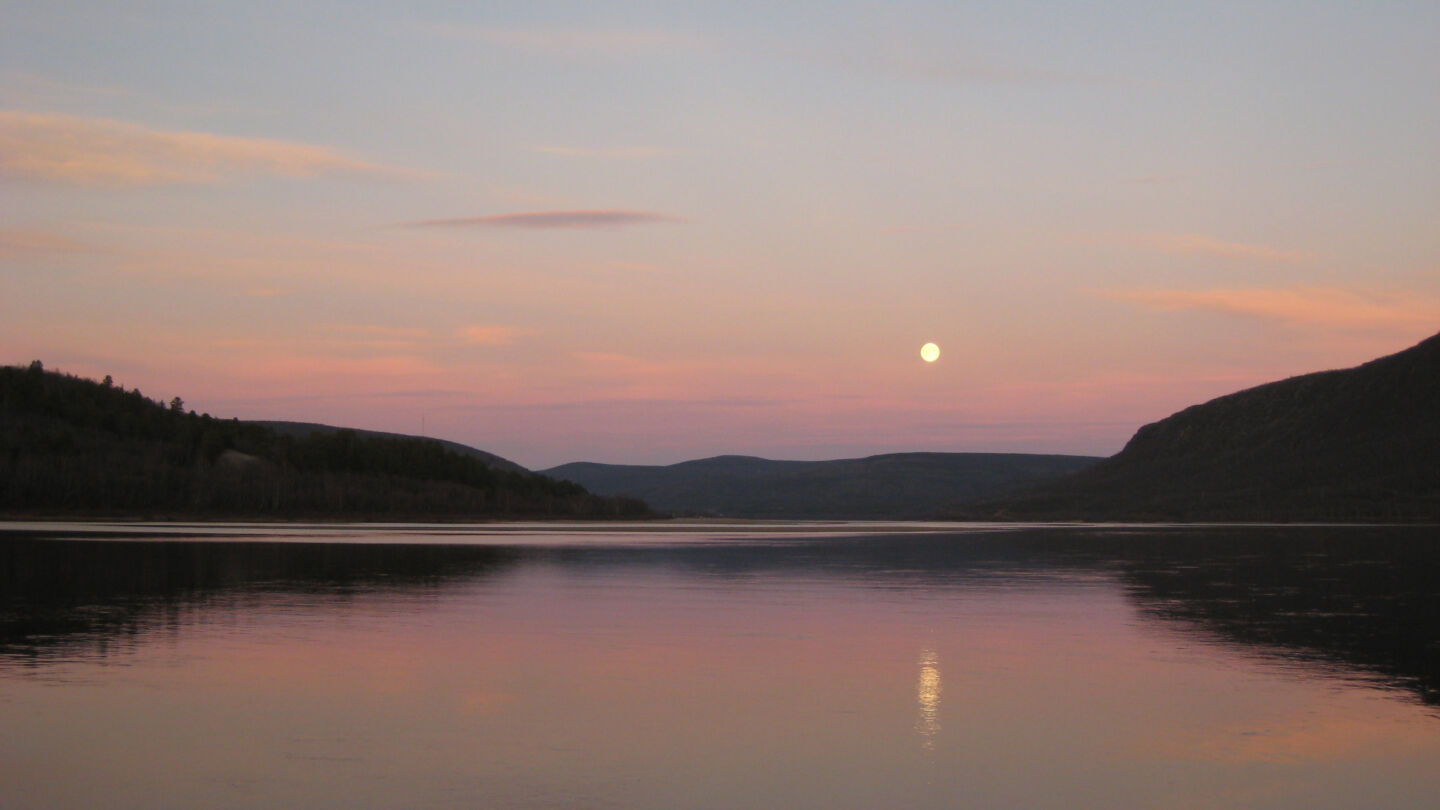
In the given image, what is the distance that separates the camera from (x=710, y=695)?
65.4ft

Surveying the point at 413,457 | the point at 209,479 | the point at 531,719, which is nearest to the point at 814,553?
the point at 531,719

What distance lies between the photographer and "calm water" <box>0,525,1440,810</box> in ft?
47.0

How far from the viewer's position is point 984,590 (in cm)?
3947

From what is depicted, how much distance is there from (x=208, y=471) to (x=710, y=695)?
153 metres

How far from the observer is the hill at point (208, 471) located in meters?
143

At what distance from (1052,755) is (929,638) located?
429 inches

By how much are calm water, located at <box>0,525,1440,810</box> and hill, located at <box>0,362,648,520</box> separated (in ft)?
361

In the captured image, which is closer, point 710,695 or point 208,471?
point 710,695

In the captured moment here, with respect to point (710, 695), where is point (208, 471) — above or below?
above

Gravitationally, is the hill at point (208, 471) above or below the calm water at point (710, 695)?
above

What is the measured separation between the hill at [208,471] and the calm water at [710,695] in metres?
110

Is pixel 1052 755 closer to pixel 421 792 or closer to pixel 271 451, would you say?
pixel 421 792

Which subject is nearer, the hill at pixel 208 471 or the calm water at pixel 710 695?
the calm water at pixel 710 695

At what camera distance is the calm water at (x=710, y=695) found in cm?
1432
